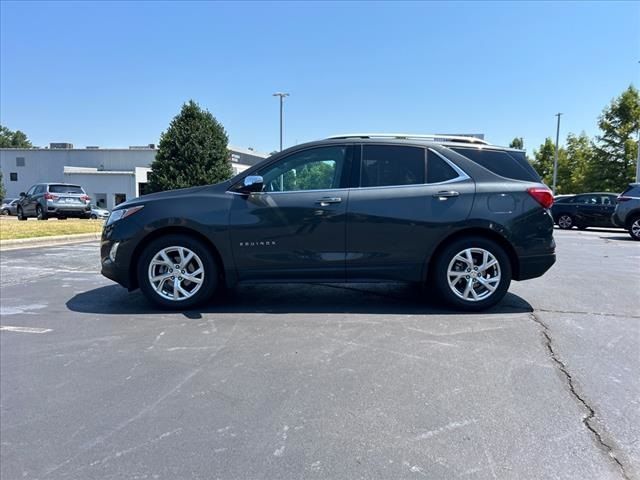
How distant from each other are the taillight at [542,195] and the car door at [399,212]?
65 centimetres

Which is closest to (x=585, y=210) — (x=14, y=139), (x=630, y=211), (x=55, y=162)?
(x=630, y=211)

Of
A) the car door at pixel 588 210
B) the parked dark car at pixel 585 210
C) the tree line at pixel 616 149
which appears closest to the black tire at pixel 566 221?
the parked dark car at pixel 585 210

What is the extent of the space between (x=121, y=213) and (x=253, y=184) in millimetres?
1512

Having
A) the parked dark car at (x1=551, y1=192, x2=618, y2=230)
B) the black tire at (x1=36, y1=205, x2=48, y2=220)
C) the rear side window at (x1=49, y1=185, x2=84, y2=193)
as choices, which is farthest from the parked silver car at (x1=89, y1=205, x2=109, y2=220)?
the parked dark car at (x1=551, y1=192, x2=618, y2=230)

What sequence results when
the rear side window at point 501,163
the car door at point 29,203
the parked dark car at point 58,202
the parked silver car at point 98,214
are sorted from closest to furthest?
1. the rear side window at point 501,163
2. the parked dark car at point 58,202
3. the car door at point 29,203
4. the parked silver car at point 98,214

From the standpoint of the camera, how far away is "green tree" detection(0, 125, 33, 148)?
128m

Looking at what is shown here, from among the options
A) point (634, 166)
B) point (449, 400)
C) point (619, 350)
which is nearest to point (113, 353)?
point (449, 400)

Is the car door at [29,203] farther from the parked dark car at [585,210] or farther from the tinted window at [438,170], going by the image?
the parked dark car at [585,210]

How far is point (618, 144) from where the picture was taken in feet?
98.8

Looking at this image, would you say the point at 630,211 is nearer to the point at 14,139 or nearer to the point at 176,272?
the point at 176,272

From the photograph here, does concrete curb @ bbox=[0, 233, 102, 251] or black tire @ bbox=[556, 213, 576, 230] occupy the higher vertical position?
black tire @ bbox=[556, 213, 576, 230]

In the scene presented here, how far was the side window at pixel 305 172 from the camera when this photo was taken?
5098mm

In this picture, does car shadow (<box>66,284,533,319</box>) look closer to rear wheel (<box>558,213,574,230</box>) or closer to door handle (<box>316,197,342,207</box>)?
door handle (<box>316,197,342,207</box>)

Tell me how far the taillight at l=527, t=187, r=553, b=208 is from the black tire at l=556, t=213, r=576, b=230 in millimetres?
16164
